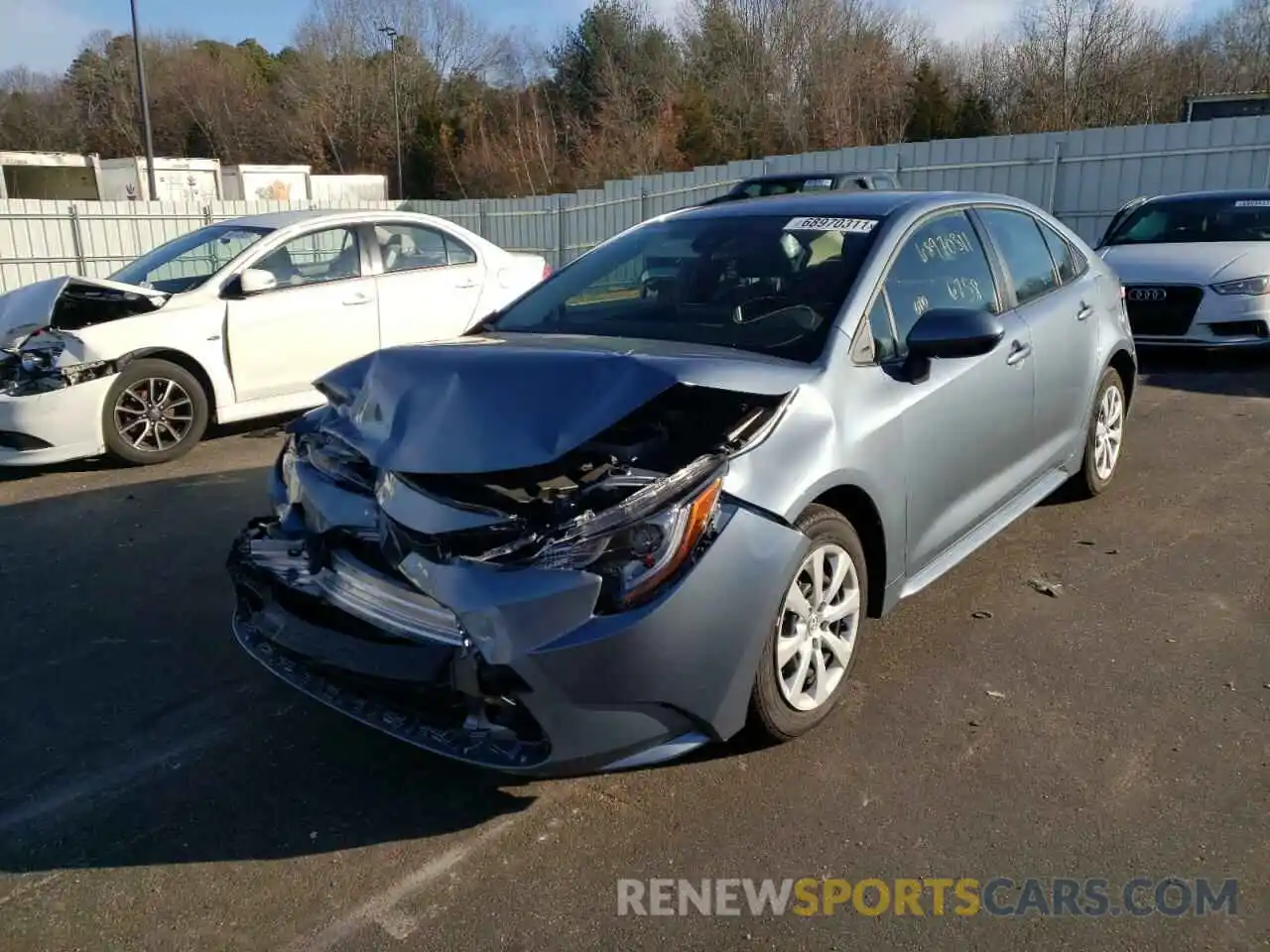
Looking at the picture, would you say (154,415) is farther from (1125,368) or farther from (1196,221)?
(1196,221)

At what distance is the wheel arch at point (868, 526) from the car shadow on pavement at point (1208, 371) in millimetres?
6173

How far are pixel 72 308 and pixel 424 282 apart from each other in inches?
96.4

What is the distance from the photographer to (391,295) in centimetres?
778

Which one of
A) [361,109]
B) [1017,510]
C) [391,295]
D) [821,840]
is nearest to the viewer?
[821,840]

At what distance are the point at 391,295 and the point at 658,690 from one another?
5.87 metres

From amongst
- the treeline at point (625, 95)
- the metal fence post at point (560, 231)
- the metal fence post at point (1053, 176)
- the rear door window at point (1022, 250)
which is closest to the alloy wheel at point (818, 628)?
the rear door window at point (1022, 250)

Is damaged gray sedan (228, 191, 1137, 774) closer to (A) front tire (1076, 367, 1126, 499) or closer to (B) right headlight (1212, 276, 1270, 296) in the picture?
(A) front tire (1076, 367, 1126, 499)

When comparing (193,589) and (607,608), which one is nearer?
(607,608)

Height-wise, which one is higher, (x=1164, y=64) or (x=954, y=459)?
(x=1164, y=64)

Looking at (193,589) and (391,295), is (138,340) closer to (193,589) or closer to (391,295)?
(391,295)

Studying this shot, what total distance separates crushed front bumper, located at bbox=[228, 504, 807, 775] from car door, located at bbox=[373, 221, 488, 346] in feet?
17.1

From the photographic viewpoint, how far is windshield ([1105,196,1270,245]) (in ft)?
30.8

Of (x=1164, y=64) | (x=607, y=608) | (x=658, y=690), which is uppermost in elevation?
(x=1164, y=64)

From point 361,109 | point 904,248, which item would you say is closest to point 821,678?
point 904,248
